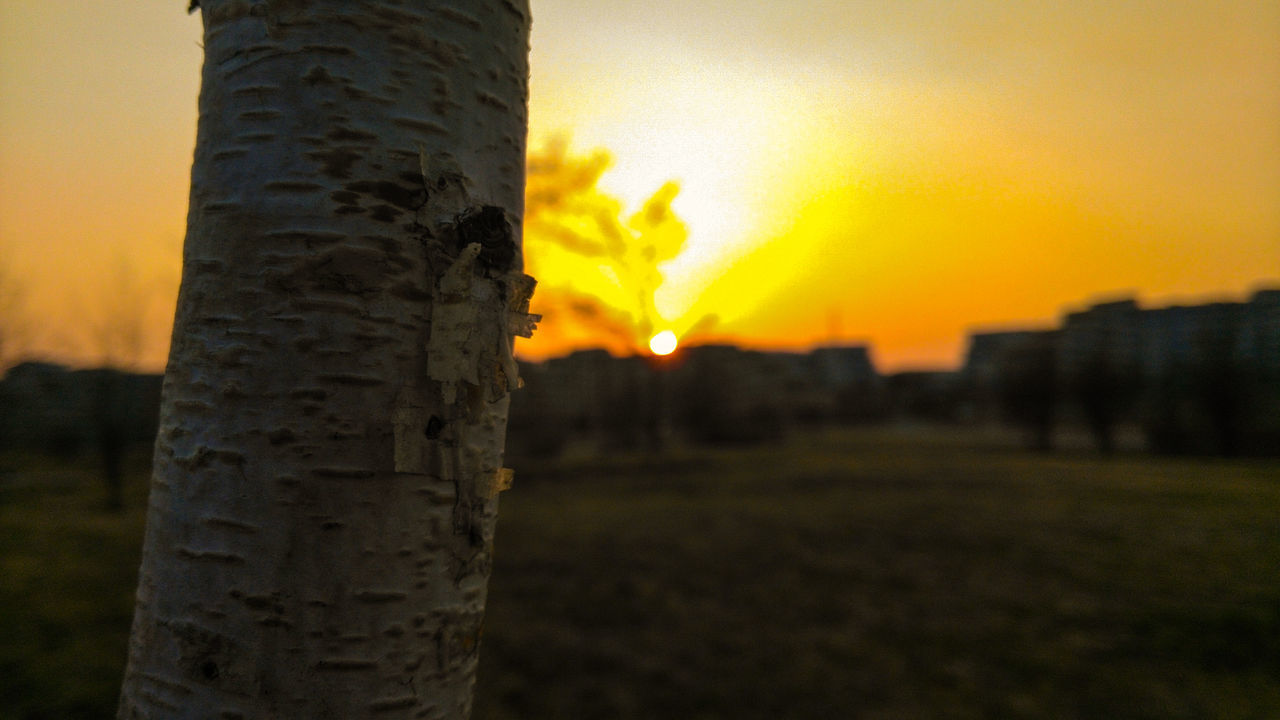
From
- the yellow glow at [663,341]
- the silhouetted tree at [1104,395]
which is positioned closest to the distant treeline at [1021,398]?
the silhouetted tree at [1104,395]

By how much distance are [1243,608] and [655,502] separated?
861 cm

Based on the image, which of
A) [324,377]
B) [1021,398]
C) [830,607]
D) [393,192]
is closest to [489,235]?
[393,192]

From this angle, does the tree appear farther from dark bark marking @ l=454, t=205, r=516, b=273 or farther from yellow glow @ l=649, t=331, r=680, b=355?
yellow glow @ l=649, t=331, r=680, b=355

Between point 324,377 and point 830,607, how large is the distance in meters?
6.68

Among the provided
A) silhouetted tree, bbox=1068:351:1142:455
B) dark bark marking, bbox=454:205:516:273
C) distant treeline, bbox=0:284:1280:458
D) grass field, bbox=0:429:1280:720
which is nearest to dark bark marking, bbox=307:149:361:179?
dark bark marking, bbox=454:205:516:273

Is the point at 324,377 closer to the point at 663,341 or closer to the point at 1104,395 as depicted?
the point at 663,341

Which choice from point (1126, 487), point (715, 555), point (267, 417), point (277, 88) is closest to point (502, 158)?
point (277, 88)

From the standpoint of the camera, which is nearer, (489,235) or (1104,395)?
(489,235)

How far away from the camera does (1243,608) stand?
624 centimetres

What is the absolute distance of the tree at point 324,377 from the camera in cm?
89

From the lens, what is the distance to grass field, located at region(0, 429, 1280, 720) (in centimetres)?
482

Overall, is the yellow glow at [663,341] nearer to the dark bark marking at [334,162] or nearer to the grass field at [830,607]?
the grass field at [830,607]

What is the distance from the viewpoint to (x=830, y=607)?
21.7 feet

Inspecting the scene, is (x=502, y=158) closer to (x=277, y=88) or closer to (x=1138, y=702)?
(x=277, y=88)
